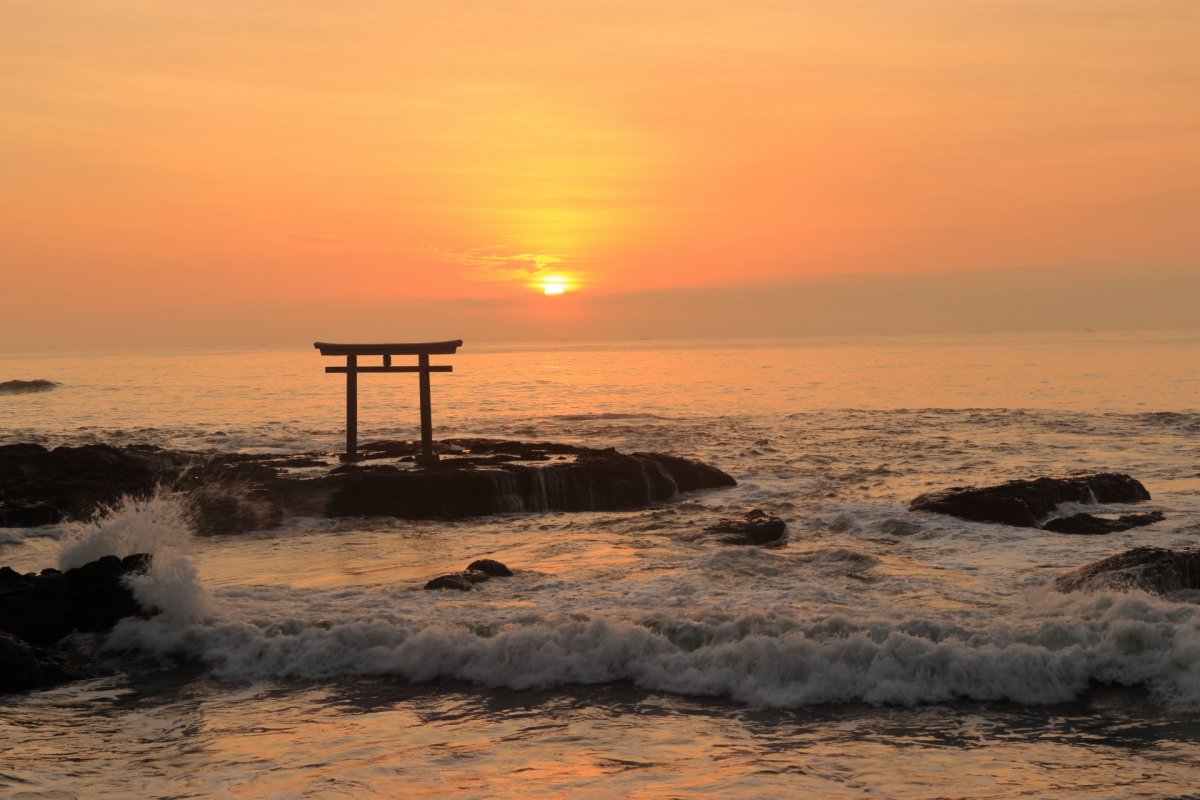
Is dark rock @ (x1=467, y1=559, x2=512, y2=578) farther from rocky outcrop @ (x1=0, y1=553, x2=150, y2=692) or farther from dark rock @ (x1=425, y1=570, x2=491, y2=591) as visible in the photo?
rocky outcrop @ (x1=0, y1=553, x2=150, y2=692)

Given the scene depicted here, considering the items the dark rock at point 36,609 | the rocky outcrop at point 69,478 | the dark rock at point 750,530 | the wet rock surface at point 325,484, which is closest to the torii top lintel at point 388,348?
the wet rock surface at point 325,484

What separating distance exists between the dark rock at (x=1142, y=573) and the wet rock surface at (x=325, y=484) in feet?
34.9

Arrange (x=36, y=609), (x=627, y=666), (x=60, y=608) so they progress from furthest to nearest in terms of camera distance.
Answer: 1. (x=60, y=608)
2. (x=36, y=609)
3. (x=627, y=666)

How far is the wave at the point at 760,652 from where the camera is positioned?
10320 millimetres

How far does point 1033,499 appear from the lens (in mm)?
19688

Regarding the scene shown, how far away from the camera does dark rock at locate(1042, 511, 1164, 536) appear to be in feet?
59.5

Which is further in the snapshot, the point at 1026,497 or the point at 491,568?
the point at 1026,497

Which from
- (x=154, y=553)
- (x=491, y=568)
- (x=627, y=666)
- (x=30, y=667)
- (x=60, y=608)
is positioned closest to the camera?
(x=30, y=667)

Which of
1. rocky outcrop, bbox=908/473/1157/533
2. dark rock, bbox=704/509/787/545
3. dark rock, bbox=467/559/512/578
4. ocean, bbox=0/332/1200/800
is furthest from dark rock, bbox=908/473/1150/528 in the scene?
dark rock, bbox=467/559/512/578

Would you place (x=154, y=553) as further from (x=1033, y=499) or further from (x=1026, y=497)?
(x=1033, y=499)

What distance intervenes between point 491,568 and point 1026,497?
1023 cm

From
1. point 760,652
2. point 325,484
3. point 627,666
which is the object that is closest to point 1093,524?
point 760,652

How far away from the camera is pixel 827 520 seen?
20.3 metres

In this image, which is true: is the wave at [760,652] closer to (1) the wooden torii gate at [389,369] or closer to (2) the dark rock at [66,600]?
(2) the dark rock at [66,600]
